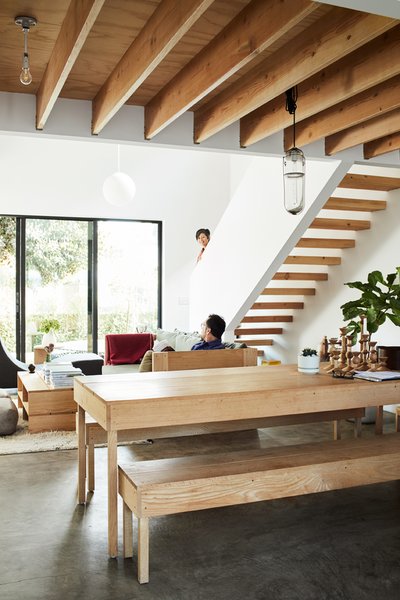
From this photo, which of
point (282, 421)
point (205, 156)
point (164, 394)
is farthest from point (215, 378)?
point (205, 156)

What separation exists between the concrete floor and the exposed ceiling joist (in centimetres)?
232

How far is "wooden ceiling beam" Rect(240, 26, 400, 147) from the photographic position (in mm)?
3326

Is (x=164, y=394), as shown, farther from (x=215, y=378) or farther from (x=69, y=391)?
(x=69, y=391)

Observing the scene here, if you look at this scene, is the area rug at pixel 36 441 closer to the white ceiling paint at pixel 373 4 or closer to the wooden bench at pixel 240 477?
the wooden bench at pixel 240 477

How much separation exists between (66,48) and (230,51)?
0.79 meters

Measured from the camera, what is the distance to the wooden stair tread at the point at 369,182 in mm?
5531

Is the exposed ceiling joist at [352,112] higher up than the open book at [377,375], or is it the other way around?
the exposed ceiling joist at [352,112]

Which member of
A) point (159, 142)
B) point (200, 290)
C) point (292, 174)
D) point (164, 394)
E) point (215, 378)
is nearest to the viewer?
point (164, 394)

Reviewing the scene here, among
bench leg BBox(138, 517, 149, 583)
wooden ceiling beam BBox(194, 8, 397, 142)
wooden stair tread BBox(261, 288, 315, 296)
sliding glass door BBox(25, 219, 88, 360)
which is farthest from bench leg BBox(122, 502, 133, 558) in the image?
sliding glass door BBox(25, 219, 88, 360)

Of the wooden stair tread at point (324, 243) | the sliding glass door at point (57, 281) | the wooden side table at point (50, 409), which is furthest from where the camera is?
the sliding glass door at point (57, 281)

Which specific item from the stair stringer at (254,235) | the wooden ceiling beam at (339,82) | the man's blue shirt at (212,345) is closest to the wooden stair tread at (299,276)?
the stair stringer at (254,235)

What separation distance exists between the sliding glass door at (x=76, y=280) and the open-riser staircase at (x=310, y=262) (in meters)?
2.04

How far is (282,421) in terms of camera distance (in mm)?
3980

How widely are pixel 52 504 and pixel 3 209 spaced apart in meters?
5.75
